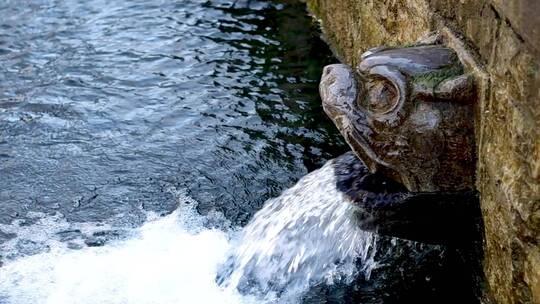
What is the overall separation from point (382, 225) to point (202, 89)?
2.90 metres

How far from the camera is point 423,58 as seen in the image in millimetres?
3053

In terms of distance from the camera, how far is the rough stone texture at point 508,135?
2.44 m

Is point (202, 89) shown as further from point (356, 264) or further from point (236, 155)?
point (356, 264)

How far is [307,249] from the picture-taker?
3781 millimetres

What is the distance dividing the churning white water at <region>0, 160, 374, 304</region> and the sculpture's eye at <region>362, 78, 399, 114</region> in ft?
2.47

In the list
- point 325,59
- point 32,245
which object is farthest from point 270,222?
point 325,59

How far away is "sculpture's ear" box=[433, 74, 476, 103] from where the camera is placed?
2893 millimetres

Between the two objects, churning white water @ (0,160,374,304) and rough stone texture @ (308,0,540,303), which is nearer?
rough stone texture @ (308,0,540,303)

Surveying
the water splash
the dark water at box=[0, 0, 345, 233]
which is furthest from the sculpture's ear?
the dark water at box=[0, 0, 345, 233]

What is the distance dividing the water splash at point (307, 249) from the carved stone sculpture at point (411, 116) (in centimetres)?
60

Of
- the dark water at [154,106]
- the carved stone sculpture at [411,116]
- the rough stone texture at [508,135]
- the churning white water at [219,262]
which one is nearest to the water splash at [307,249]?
the churning white water at [219,262]

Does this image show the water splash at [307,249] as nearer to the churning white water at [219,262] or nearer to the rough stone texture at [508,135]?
the churning white water at [219,262]

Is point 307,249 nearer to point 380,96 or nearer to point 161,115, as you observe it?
point 380,96

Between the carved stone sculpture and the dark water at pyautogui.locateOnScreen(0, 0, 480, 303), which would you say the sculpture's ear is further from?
the dark water at pyautogui.locateOnScreen(0, 0, 480, 303)
